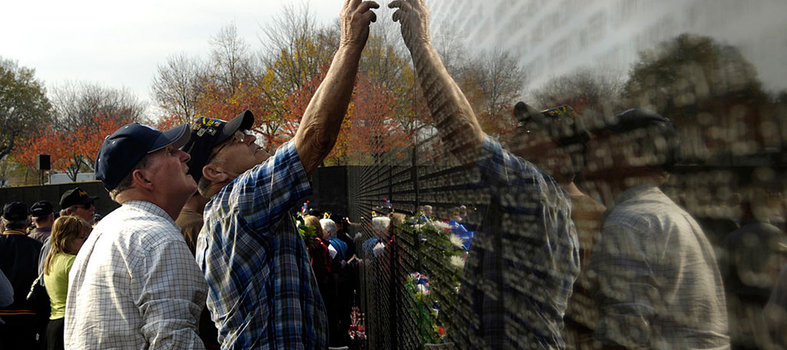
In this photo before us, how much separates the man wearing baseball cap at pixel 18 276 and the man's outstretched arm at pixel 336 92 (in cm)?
479

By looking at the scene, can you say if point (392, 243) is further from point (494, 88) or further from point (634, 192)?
point (634, 192)

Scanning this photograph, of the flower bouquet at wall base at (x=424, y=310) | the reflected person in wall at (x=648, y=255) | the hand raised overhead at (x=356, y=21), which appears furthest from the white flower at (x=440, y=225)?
the hand raised overhead at (x=356, y=21)

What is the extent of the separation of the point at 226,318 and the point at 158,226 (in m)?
0.44

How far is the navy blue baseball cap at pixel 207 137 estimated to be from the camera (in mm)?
2725

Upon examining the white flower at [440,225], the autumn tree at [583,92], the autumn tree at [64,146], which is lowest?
the white flower at [440,225]

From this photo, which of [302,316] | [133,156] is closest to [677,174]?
[302,316]

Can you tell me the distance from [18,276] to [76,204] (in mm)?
1551

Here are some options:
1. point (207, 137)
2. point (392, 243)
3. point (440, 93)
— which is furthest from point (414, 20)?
point (207, 137)

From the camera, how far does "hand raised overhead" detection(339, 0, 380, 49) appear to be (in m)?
1.94

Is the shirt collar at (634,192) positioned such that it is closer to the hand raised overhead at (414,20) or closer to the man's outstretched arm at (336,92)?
the hand raised overhead at (414,20)

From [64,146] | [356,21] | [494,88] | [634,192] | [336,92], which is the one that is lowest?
[634,192]

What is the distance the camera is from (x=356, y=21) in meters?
1.95

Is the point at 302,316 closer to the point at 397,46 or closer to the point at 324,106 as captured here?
the point at 324,106

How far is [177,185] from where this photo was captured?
99.0 inches
